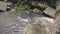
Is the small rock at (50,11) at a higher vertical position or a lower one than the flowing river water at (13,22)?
higher

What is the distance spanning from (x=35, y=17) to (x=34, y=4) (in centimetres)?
126

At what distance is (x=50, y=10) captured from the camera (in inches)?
273

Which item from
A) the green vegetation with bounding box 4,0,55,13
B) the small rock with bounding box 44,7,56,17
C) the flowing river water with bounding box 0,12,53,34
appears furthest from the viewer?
the green vegetation with bounding box 4,0,55,13

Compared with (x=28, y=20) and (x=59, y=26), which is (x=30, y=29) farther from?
(x=28, y=20)

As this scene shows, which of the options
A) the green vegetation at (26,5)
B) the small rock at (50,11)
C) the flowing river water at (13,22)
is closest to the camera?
the flowing river water at (13,22)

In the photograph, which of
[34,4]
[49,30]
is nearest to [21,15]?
[34,4]

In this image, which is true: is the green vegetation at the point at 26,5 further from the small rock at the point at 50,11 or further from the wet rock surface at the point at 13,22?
the wet rock surface at the point at 13,22

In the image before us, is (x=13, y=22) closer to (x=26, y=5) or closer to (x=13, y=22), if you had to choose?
(x=13, y=22)

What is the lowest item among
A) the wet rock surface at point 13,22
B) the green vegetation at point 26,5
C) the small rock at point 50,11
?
the wet rock surface at point 13,22

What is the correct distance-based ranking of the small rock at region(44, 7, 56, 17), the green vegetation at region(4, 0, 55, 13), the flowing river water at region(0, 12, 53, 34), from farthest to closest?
the green vegetation at region(4, 0, 55, 13) → the small rock at region(44, 7, 56, 17) → the flowing river water at region(0, 12, 53, 34)

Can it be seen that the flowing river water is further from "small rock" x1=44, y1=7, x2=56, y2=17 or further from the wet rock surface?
"small rock" x1=44, y1=7, x2=56, y2=17

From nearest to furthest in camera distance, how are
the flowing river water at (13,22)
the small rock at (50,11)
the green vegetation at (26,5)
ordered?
the flowing river water at (13,22) → the small rock at (50,11) → the green vegetation at (26,5)

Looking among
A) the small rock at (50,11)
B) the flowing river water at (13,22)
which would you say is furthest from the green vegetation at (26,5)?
the flowing river water at (13,22)

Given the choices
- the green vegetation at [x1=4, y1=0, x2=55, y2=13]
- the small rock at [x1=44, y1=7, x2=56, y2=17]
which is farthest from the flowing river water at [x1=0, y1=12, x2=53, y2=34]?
the green vegetation at [x1=4, y1=0, x2=55, y2=13]
